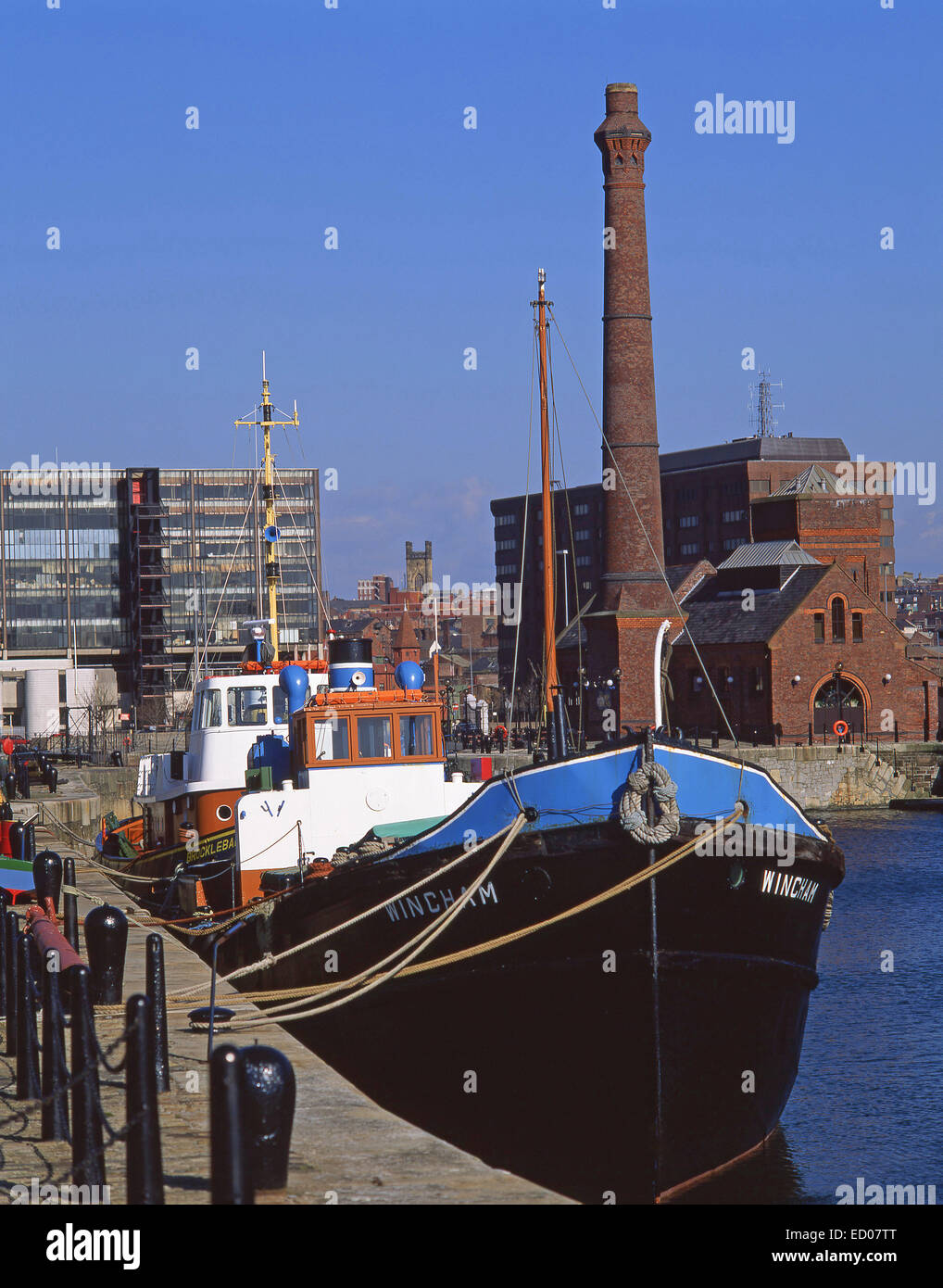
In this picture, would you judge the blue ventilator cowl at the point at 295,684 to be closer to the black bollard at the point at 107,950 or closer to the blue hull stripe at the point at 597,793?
the blue hull stripe at the point at 597,793

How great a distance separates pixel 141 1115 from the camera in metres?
6.61

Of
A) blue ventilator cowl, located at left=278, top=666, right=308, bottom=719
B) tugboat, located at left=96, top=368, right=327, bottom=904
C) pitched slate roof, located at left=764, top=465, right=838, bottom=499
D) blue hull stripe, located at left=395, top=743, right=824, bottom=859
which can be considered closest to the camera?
blue hull stripe, located at left=395, top=743, right=824, bottom=859

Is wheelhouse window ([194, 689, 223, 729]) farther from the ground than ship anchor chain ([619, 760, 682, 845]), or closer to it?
farther from the ground

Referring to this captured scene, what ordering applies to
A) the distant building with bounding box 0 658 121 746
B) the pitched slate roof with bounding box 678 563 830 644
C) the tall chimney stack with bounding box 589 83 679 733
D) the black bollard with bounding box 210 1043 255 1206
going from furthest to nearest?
the distant building with bounding box 0 658 121 746, the pitched slate roof with bounding box 678 563 830 644, the tall chimney stack with bounding box 589 83 679 733, the black bollard with bounding box 210 1043 255 1206

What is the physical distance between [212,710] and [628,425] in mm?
39540

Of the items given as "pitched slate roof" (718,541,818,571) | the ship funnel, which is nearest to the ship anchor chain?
the ship funnel

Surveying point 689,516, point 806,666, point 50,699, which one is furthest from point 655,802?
point 689,516

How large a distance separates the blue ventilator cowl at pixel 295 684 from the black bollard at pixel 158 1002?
38.4 feet

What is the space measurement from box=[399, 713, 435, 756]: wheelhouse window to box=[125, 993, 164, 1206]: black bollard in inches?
520

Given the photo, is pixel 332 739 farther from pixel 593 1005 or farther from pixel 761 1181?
pixel 761 1181

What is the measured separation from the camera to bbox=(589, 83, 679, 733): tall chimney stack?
58969mm

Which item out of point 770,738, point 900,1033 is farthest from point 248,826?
point 770,738

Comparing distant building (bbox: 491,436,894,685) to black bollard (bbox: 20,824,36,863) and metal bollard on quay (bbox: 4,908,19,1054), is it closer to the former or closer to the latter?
black bollard (bbox: 20,824,36,863)
